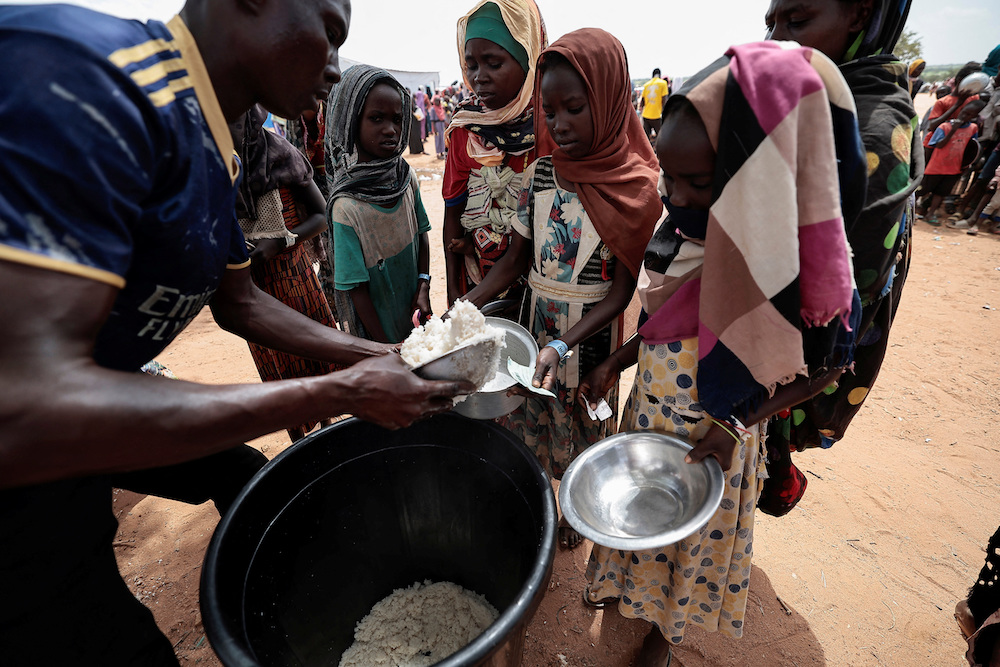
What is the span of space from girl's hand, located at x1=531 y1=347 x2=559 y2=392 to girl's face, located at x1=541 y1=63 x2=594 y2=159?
87 cm

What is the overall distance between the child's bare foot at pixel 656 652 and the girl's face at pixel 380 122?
8.95ft

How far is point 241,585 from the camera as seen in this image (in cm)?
132

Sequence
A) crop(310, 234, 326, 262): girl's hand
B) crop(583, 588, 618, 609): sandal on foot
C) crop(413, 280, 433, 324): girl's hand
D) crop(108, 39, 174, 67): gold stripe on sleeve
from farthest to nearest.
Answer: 1. crop(310, 234, 326, 262): girl's hand
2. crop(413, 280, 433, 324): girl's hand
3. crop(583, 588, 618, 609): sandal on foot
4. crop(108, 39, 174, 67): gold stripe on sleeve

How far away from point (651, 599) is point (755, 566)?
97 centimetres

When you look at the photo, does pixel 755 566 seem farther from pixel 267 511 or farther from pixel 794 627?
pixel 267 511

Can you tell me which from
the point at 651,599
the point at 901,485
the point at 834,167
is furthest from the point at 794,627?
the point at 834,167

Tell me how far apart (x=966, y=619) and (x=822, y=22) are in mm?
1962

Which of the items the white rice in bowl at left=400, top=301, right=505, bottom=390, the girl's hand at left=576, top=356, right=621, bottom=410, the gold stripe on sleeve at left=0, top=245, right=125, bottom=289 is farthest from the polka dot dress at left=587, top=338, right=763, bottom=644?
the gold stripe on sleeve at left=0, top=245, right=125, bottom=289

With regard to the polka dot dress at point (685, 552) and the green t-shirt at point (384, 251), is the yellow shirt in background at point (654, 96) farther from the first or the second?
the polka dot dress at point (685, 552)

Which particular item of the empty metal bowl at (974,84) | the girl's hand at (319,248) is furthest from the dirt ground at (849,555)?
the empty metal bowl at (974,84)

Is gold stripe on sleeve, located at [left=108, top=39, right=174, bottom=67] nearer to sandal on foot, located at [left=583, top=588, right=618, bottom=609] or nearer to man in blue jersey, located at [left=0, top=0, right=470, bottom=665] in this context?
man in blue jersey, located at [left=0, top=0, right=470, bottom=665]

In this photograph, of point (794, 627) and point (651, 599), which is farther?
point (794, 627)

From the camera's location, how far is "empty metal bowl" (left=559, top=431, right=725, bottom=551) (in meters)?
1.47

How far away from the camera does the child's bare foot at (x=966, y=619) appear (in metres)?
1.48
